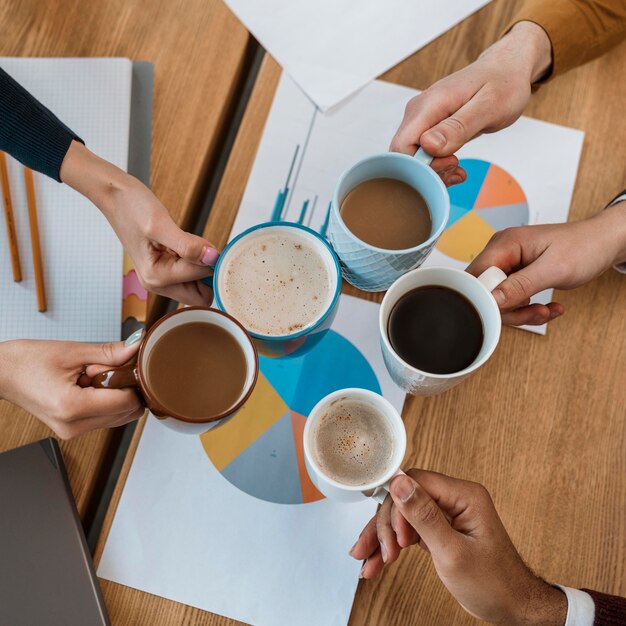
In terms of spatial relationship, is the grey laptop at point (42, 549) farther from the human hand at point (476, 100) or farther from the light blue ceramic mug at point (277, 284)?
the human hand at point (476, 100)

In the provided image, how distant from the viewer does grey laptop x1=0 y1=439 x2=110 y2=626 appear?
2.59 feet

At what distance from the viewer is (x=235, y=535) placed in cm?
85

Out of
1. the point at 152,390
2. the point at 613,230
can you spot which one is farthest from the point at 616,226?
the point at 152,390

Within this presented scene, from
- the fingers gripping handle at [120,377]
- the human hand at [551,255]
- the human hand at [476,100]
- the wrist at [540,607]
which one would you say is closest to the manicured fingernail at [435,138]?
the human hand at [476,100]

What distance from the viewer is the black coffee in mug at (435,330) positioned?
0.78 m

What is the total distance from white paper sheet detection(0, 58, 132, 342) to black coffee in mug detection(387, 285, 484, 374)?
0.45 m

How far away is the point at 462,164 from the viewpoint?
3.24 feet

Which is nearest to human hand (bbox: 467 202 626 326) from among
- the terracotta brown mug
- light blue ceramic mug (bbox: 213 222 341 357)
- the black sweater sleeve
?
light blue ceramic mug (bbox: 213 222 341 357)

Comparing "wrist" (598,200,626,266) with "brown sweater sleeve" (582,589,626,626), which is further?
"wrist" (598,200,626,266)

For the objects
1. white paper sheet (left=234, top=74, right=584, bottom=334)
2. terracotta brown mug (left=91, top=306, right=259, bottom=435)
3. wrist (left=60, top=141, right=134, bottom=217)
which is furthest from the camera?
white paper sheet (left=234, top=74, right=584, bottom=334)

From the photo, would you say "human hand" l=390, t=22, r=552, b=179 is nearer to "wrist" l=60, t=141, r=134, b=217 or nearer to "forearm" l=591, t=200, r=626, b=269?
"forearm" l=591, t=200, r=626, b=269

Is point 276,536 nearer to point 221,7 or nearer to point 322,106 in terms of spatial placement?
point 322,106

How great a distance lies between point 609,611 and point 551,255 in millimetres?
491

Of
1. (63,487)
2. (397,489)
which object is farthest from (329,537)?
(63,487)
